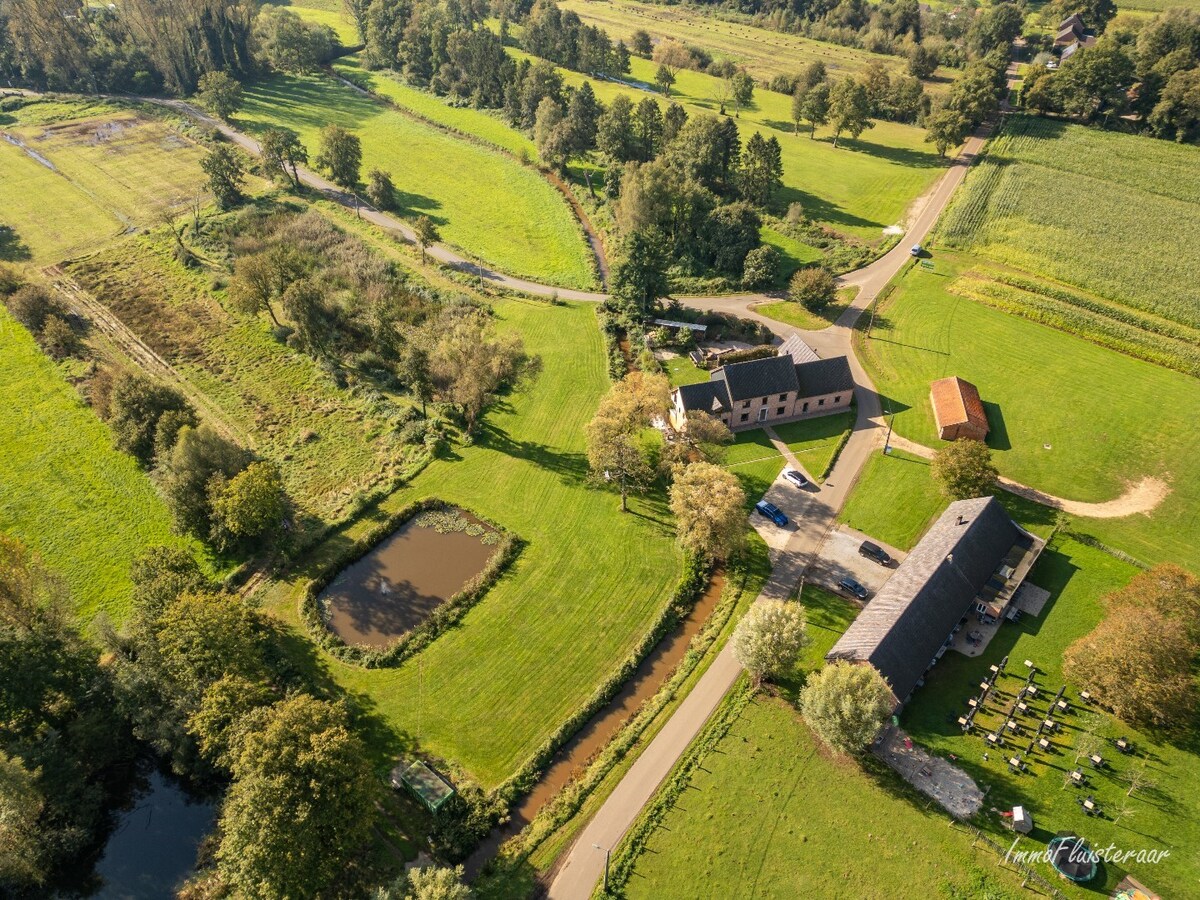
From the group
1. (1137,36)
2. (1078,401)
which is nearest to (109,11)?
(1078,401)

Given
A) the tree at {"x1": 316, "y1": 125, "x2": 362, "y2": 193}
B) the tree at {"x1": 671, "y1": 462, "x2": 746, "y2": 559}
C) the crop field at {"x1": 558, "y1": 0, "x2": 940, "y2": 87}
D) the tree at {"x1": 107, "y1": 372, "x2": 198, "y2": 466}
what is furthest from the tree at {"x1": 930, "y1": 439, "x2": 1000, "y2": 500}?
the crop field at {"x1": 558, "y1": 0, "x2": 940, "y2": 87}

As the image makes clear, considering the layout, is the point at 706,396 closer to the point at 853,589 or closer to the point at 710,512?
the point at 710,512

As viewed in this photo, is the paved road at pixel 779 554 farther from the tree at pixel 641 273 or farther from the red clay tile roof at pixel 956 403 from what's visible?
the tree at pixel 641 273

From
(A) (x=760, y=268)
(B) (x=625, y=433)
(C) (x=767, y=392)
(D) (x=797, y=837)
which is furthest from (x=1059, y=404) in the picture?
(D) (x=797, y=837)

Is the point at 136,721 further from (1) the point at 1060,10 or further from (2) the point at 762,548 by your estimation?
(1) the point at 1060,10

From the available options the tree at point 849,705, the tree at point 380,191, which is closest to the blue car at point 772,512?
the tree at point 849,705

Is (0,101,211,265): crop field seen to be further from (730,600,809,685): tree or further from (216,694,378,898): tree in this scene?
(730,600,809,685): tree
